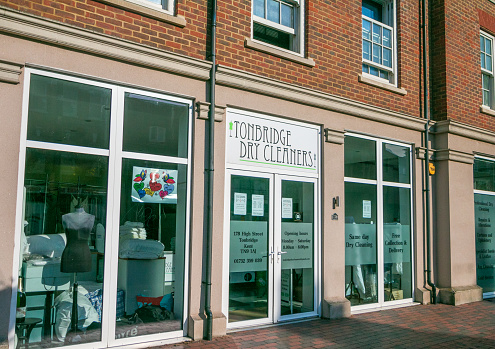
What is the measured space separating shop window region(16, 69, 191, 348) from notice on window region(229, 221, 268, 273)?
81 centimetres

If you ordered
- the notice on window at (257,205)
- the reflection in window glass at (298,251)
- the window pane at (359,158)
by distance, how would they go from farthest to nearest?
the window pane at (359,158) < the reflection in window glass at (298,251) < the notice on window at (257,205)

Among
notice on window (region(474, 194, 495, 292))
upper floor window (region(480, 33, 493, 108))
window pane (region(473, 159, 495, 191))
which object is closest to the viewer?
notice on window (region(474, 194, 495, 292))

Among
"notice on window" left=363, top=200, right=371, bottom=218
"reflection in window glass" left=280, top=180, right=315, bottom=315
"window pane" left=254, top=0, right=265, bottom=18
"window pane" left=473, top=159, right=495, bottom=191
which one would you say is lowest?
"reflection in window glass" left=280, top=180, right=315, bottom=315

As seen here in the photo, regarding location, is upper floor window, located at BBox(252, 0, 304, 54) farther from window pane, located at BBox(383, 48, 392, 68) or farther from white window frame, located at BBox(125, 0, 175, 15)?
window pane, located at BBox(383, 48, 392, 68)

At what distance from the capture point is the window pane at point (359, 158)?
8.62 metres

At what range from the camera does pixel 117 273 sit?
589 centimetres

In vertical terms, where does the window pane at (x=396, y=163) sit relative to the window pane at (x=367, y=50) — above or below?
below

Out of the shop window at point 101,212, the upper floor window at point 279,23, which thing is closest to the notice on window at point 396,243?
the upper floor window at point 279,23

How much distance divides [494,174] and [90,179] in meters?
9.38

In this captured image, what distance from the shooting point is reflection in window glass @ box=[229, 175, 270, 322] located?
6.96 meters

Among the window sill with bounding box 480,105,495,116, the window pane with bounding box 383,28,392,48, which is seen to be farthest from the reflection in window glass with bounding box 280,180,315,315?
the window sill with bounding box 480,105,495,116

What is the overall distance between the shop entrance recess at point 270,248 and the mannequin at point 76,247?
197cm

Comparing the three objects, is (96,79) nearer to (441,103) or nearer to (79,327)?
(79,327)

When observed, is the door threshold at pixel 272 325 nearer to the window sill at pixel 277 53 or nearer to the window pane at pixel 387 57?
the window sill at pixel 277 53
